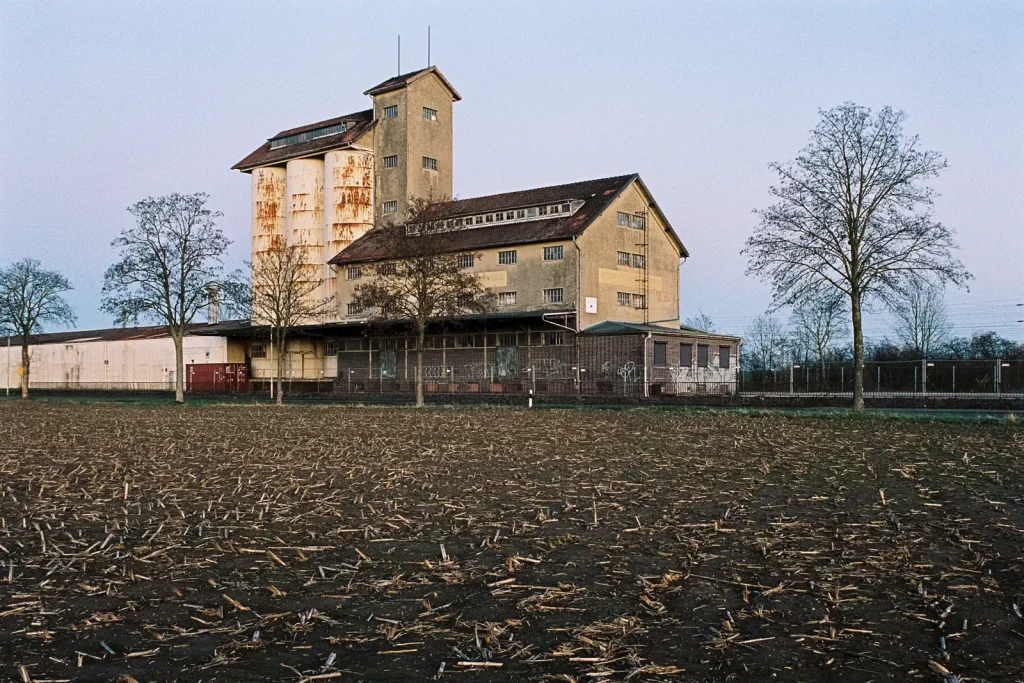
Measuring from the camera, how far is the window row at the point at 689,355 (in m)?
50.8

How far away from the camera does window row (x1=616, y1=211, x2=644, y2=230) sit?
5788cm

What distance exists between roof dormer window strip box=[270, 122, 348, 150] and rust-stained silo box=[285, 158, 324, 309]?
2659 millimetres

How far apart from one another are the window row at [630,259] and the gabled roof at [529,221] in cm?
370

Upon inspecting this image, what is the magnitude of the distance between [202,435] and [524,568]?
1631cm

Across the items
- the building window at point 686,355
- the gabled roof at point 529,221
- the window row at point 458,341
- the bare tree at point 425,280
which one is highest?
the gabled roof at point 529,221

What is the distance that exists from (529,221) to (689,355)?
46.1 ft

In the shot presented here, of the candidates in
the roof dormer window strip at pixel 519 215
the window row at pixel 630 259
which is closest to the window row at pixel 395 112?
the roof dormer window strip at pixel 519 215

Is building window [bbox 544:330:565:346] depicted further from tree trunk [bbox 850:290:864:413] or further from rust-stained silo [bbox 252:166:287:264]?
rust-stained silo [bbox 252:166:287:264]

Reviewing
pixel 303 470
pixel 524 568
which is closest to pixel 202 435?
pixel 303 470

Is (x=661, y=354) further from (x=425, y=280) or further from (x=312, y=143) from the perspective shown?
(x=312, y=143)

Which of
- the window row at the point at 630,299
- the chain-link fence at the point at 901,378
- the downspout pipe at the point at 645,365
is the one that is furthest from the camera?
the window row at the point at 630,299

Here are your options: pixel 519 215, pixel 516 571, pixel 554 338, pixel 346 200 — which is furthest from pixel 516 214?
pixel 516 571

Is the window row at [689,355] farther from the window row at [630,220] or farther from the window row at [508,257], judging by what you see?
the window row at [630,220]

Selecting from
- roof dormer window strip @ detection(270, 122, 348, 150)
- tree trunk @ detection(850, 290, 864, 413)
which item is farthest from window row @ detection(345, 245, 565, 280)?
tree trunk @ detection(850, 290, 864, 413)
